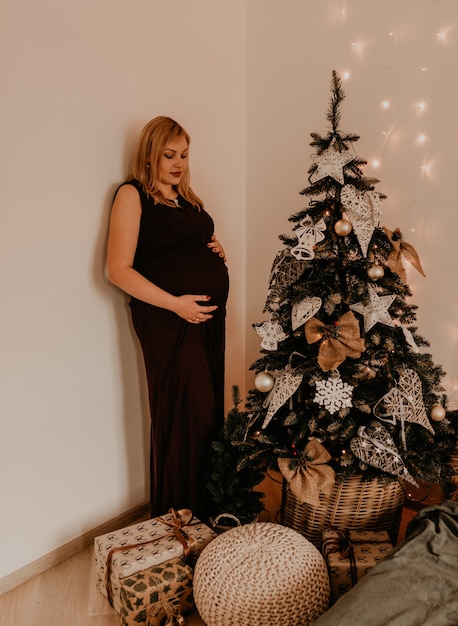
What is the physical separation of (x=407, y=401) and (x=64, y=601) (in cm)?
130

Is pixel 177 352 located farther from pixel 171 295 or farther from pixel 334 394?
pixel 334 394

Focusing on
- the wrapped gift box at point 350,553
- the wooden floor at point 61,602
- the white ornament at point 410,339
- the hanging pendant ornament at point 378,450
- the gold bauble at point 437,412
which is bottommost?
the wooden floor at point 61,602

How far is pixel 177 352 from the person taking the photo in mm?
1919

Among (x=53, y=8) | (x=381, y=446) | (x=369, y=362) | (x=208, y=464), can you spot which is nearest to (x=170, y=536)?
(x=208, y=464)

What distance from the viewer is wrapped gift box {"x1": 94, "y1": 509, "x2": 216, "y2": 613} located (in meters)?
1.54

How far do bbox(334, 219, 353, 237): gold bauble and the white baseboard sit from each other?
1406 millimetres

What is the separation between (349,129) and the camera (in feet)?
7.22

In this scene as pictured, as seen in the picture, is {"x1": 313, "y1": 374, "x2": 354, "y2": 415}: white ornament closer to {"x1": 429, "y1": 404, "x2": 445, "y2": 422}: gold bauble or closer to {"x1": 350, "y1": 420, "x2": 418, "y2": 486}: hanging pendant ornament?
{"x1": 350, "y1": 420, "x2": 418, "y2": 486}: hanging pendant ornament

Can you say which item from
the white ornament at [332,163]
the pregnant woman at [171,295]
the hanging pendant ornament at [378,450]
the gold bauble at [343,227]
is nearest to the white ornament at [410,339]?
the hanging pendant ornament at [378,450]

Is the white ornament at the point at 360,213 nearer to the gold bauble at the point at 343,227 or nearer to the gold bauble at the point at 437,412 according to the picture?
the gold bauble at the point at 343,227

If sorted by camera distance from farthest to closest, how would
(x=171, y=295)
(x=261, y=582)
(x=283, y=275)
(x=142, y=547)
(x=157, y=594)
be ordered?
(x=171, y=295), (x=283, y=275), (x=142, y=547), (x=157, y=594), (x=261, y=582)

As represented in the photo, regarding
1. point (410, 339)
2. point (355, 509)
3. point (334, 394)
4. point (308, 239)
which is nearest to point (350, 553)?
point (355, 509)

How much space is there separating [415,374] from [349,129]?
44.6 inches

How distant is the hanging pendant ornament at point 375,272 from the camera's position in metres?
1.63
